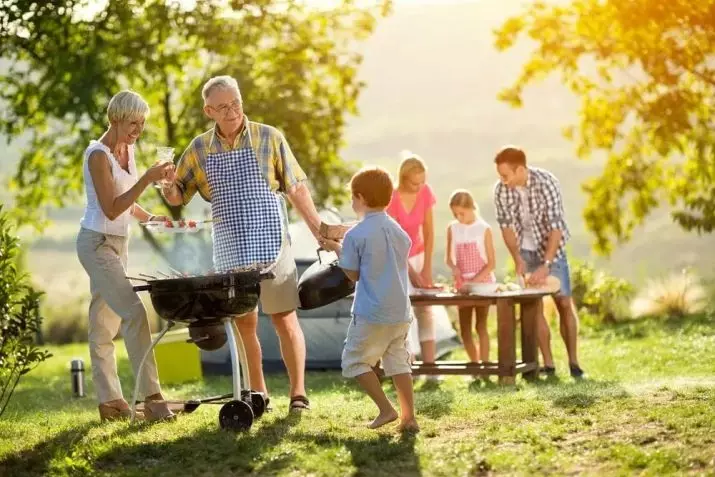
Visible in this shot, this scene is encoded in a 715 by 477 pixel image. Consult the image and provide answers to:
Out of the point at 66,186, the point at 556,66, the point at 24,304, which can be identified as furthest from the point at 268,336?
the point at 66,186

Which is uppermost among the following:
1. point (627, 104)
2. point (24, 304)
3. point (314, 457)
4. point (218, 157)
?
point (627, 104)

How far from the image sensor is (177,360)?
1273 centimetres

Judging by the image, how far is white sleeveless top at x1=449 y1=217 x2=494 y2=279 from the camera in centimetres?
1072

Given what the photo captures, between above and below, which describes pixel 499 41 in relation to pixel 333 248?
above

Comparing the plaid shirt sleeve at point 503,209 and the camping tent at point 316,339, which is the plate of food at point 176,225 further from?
the camping tent at point 316,339

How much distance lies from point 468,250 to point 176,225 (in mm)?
3993

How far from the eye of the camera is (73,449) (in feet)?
21.6

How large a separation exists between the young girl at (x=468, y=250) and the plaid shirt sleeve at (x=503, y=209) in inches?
17.7

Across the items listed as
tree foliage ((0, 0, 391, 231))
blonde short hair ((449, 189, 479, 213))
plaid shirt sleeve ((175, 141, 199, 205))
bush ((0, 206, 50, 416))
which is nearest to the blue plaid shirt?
blonde short hair ((449, 189, 479, 213))

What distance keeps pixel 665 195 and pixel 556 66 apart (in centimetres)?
264

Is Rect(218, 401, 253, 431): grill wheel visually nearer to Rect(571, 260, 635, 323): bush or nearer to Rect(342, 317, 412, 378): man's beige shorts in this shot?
Rect(342, 317, 412, 378): man's beige shorts

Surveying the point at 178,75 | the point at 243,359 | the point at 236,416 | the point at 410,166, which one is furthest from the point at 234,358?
the point at 178,75

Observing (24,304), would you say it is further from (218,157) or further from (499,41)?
(499,41)

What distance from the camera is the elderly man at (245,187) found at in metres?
7.39
